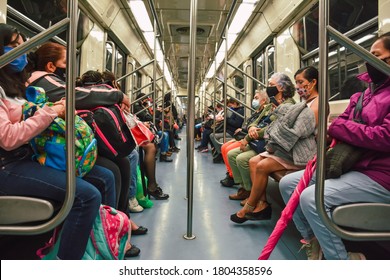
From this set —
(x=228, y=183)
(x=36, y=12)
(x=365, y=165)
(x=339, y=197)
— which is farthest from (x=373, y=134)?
(x=36, y=12)

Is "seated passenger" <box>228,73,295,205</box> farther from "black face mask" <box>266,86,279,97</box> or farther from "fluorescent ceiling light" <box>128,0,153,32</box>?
"fluorescent ceiling light" <box>128,0,153,32</box>

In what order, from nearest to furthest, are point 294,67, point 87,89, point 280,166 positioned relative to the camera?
point 87,89, point 280,166, point 294,67

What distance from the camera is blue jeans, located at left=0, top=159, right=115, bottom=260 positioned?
1.09m

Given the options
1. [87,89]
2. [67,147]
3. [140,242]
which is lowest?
[140,242]

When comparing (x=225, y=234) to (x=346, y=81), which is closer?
(x=225, y=234)

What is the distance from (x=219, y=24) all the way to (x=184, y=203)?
15.5 feet

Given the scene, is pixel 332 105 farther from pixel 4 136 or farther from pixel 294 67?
pixel 4 136

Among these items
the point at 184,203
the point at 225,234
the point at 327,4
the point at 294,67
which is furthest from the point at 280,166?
the point at 294,67

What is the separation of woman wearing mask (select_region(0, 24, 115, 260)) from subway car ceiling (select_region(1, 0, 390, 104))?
3.47 feet

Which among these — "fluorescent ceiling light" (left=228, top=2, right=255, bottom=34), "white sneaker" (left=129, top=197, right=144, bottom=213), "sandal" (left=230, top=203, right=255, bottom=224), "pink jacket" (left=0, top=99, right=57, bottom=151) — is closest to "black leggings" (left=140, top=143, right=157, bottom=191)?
"white sneaker" (left=129, top=197, right=144, bottom=213)

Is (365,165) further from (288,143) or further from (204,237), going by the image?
(204,237)

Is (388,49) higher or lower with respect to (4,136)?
higher

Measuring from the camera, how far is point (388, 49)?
133 centimetres

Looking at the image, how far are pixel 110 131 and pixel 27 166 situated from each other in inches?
24.6
